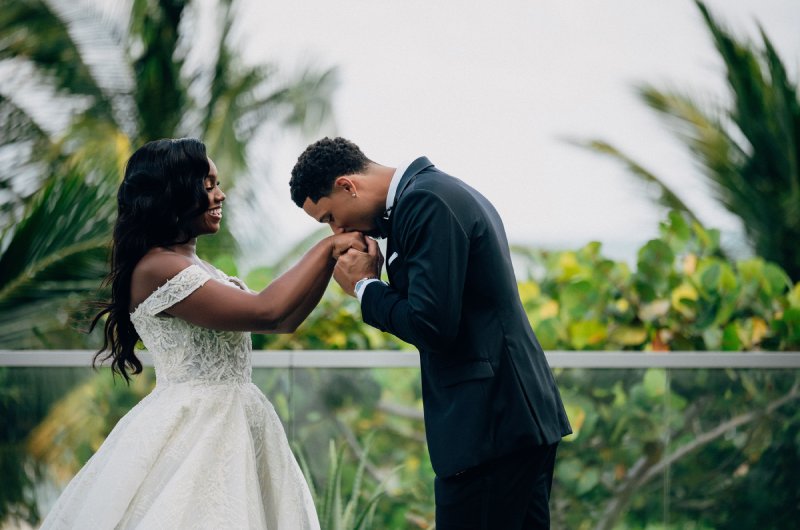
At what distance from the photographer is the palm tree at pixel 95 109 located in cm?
511

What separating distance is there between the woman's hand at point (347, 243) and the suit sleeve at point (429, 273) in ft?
1.03

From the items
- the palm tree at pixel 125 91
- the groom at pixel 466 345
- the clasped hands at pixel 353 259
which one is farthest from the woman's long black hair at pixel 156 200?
the palm tree at pixel 125 91

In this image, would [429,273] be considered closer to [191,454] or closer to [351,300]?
[191,454]

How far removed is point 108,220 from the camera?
5074mm

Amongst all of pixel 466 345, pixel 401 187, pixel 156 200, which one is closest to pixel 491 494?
pixel 466 345

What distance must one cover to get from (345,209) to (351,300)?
1.79 m

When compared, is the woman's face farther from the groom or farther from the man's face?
the groom

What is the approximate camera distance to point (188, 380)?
2.94 meters

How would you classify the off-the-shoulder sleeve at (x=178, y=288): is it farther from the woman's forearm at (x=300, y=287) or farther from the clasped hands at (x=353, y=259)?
the clasped hands at (x=353, y=259)

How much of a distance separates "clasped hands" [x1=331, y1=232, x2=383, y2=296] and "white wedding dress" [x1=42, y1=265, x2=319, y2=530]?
0.39 m

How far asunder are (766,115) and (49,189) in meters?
7.52

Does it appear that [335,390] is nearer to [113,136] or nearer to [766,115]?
[113,136]

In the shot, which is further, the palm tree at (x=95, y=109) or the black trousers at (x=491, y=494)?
the palm tree at (x=95, y=109)

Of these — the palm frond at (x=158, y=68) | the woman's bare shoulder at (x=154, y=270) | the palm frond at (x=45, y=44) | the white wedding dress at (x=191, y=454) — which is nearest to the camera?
the white wedding dress at (x=191, y=454)
